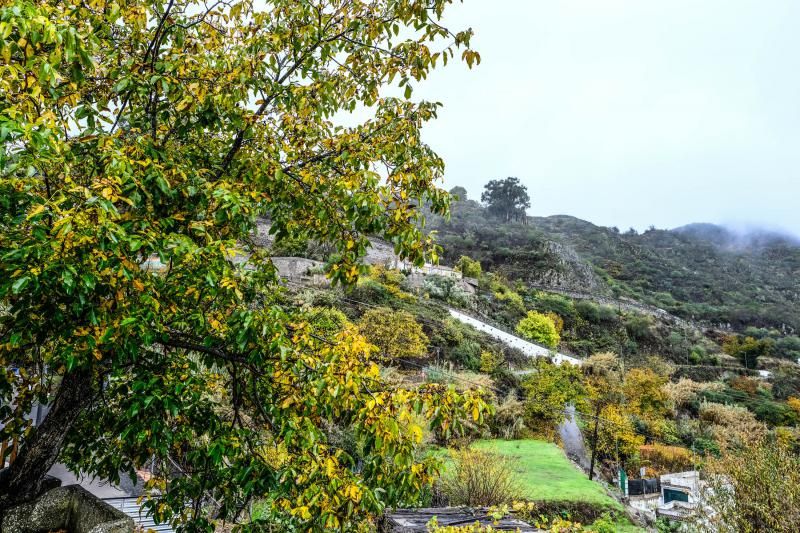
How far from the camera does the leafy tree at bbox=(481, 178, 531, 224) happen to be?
9581 cm

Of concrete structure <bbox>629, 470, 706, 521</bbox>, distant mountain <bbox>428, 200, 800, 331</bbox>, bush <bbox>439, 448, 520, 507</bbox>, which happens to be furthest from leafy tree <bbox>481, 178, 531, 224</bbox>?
bush <bbox>439, 448, 520, 507</bbox>

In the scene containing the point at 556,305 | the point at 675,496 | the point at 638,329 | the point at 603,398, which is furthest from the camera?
the point at 556,305

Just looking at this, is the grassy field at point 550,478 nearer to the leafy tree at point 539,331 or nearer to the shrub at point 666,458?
the shrub at point 666,458

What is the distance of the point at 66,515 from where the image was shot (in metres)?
3.74

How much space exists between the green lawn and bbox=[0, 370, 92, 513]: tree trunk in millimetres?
10952

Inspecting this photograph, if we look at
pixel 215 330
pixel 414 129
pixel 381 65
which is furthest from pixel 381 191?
pixel 215 330

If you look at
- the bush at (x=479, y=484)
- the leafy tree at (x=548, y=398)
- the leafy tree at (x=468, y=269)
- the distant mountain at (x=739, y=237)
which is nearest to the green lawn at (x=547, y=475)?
the bush at (x=479, y=484)

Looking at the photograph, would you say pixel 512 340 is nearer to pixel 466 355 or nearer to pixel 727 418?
pixel 466 355

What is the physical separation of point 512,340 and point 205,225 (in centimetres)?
3299

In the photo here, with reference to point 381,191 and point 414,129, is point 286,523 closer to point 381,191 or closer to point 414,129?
point 381,191

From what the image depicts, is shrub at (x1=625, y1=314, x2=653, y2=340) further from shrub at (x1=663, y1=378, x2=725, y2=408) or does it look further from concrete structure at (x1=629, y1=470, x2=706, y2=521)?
concrete structure at (x1=629, y1=470, x2=706, y2=521)

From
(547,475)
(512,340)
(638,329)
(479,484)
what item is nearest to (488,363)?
(512,340)

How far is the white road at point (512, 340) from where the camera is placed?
33.3m

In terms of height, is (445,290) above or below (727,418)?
above
